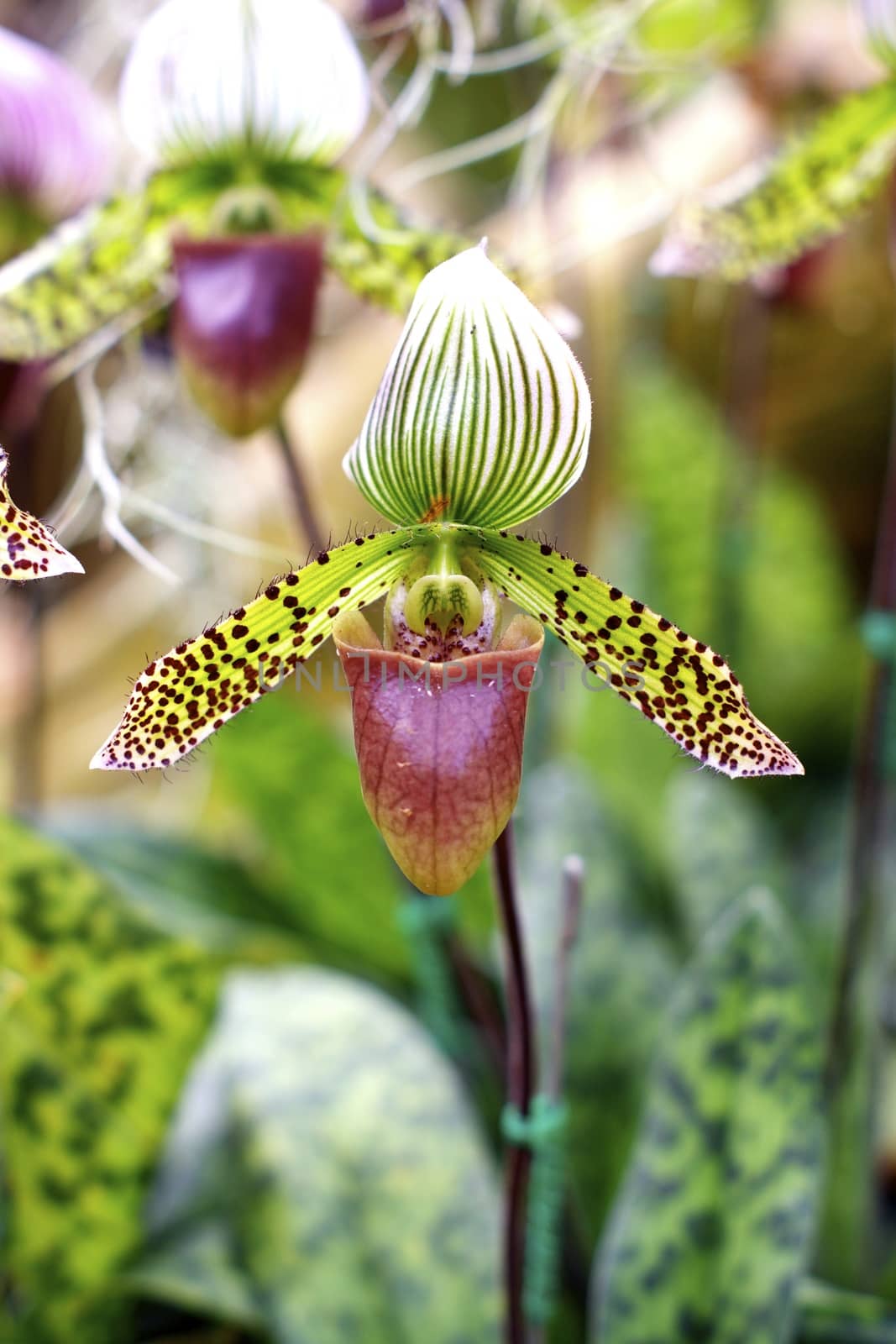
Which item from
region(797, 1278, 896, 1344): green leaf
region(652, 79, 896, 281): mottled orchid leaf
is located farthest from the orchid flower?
region(797, 1278, 896, 1344): green leaf

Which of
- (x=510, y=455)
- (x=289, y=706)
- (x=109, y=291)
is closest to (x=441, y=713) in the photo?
(x=510, y=455)

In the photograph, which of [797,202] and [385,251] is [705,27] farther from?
[385,251]

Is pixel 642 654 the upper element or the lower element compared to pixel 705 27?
lower

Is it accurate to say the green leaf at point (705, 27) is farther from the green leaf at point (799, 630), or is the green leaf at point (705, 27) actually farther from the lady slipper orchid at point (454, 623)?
the lady slipper orchid at point (454, 623)

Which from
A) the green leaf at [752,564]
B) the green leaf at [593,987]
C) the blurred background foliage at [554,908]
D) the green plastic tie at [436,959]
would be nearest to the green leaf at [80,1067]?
the blurred background foliage at [554,908]

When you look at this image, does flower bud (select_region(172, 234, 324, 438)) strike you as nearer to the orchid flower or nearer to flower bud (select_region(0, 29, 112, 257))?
the orchid flower

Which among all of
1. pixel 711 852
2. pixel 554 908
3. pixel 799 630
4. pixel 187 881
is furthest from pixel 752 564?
pixel 187 881

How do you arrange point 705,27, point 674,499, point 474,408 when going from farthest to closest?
1. point 674,499
2. point 705,27
3. point 474,408
